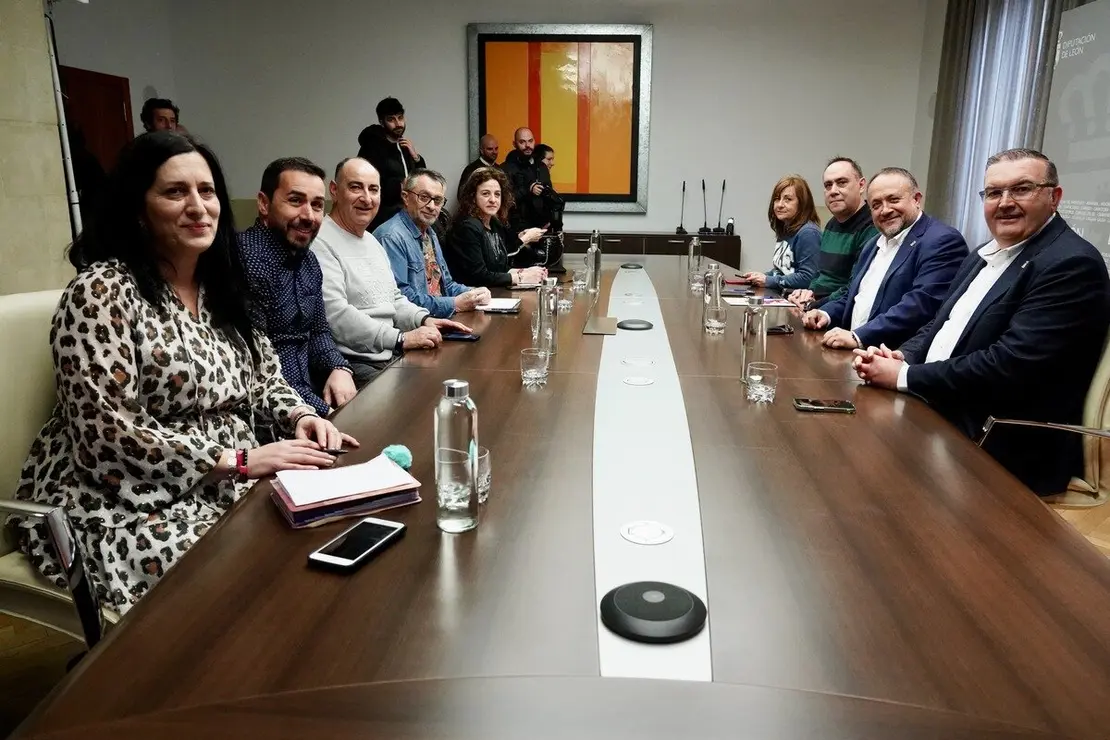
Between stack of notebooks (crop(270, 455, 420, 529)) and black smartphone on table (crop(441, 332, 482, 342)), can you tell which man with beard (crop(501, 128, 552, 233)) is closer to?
black smartphone on table (crop(441, 332, 482, 342))

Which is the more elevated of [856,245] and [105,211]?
[105,211]

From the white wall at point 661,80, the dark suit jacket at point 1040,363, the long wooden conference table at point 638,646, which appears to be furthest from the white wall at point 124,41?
the dark suit jacket at point 1040,363

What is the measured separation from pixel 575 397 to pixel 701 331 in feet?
3.13

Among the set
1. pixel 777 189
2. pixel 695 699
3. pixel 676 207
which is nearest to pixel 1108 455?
pixel 695 699

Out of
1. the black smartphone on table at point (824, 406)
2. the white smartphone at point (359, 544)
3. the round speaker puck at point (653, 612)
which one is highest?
the white smartphone at point (359, 544)

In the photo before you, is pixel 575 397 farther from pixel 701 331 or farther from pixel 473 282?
pixel 473 282

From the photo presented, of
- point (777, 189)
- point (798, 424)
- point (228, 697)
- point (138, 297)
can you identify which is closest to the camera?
point (228, 697)

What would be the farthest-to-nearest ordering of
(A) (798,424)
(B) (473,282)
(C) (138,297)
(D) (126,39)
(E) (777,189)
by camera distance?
(D) (126,39), (E) (777,189), (B) (473,282), (A) (798,424), (C) (138,297)

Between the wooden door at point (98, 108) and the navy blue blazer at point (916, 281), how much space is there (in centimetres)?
458

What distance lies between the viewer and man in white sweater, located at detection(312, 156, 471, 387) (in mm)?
2701

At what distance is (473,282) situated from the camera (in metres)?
3.97

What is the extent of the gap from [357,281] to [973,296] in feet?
6.44

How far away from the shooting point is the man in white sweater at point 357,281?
2701 millimetres

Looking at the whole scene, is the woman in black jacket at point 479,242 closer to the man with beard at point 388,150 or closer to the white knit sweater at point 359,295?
the white knit sweater at point 359,295
